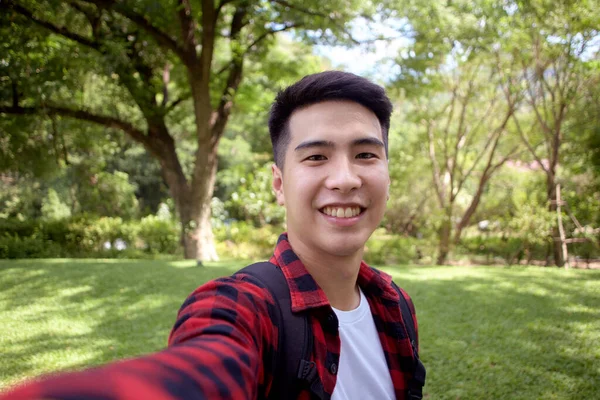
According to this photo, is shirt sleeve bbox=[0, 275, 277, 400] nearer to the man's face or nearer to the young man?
the young man

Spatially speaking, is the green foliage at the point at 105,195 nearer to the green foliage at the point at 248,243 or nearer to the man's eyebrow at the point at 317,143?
the green foliage at the point at 248,243

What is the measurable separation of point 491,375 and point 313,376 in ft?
8.99

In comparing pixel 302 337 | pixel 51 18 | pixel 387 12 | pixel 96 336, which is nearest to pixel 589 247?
pixel 387 12

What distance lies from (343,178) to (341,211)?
0.33 feet

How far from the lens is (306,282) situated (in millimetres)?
1243

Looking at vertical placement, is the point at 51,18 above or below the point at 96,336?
above

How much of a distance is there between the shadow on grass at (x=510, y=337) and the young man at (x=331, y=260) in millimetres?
1919

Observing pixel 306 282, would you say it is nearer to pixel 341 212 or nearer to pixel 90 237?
pixel 341 212

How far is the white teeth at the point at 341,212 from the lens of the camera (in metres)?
1.30

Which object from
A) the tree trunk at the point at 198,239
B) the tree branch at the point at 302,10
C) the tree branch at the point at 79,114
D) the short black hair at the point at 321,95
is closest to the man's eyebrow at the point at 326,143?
the short black hair at the point at 321,95

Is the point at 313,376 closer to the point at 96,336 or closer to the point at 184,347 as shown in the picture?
the point at 184,347

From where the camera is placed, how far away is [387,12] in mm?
8633

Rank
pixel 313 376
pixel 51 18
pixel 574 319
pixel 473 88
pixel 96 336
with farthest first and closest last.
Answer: pixel 473 88, pixel 51 18, pixel 574 319, pixel 96 336, pixel 313 376

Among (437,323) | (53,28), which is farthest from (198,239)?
(437,323)
